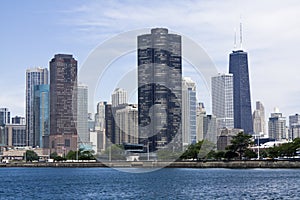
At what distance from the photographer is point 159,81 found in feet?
413

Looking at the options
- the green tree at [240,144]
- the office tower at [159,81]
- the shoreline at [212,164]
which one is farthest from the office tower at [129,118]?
the green tree at [240,144]

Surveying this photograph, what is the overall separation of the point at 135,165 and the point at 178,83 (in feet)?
118

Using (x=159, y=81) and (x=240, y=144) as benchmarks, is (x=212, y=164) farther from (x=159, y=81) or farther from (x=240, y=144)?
(x=159, y=81)

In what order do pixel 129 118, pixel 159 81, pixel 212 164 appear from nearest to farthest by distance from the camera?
pixel 159 81 → pixel 129 118 → pixel 212 164

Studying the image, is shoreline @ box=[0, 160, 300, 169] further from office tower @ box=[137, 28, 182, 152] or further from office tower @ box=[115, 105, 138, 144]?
office tower @ box=[115, 105, 138, 144]

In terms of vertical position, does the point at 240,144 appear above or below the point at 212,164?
above

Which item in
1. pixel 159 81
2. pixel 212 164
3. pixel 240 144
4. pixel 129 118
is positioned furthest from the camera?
pixel 212 164

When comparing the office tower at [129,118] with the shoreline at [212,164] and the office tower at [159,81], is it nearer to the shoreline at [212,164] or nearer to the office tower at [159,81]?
the office tower at [159,81]

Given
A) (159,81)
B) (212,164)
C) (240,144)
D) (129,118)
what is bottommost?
(212,164)

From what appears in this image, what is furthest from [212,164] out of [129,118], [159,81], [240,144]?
[159,81]

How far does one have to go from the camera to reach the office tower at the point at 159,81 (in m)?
120

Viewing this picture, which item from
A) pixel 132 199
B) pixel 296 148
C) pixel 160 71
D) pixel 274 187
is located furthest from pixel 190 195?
pixel 296 148

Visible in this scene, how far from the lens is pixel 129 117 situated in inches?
6009

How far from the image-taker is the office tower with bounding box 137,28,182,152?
395ft
